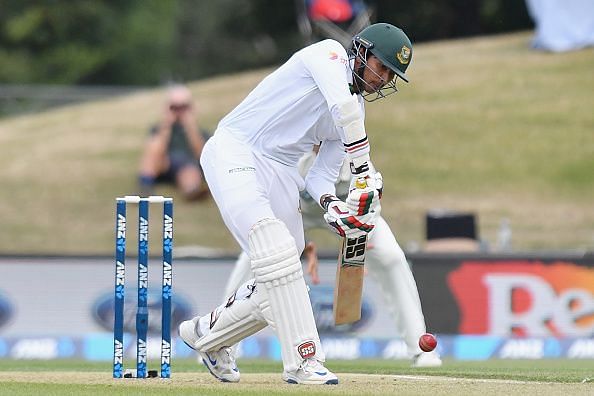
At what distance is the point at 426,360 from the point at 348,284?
2.14 m

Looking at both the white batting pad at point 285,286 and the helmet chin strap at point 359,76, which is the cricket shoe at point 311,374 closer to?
the white batting pad at point 285,286

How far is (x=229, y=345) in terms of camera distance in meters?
6.84

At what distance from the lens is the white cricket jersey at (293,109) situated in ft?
20.8

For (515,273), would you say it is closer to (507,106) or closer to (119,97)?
(507,106)

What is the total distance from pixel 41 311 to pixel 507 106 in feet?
43.9

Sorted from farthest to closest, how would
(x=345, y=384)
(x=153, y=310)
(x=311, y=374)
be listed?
Result: (x=153, y=310)
(x=345, y=384)
(x=311, y=374)

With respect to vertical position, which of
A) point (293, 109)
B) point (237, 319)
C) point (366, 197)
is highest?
point (293, 109)

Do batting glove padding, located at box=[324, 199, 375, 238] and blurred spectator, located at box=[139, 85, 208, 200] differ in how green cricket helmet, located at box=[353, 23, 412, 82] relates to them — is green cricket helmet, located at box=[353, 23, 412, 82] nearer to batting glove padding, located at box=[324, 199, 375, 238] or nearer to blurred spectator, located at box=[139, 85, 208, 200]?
batting glove padding, located at box=[324, 199, 375, 238]

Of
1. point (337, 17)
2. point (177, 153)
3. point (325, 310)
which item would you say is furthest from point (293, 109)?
point (337, 17)

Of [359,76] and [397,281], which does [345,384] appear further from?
[397,281]

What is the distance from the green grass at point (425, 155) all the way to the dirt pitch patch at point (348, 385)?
1312cm

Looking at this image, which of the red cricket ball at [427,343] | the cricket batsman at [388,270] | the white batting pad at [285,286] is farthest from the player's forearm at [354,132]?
the cricket batsman at [388,270]

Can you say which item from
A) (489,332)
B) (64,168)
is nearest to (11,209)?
(64,168)

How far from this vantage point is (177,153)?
69.9ft
